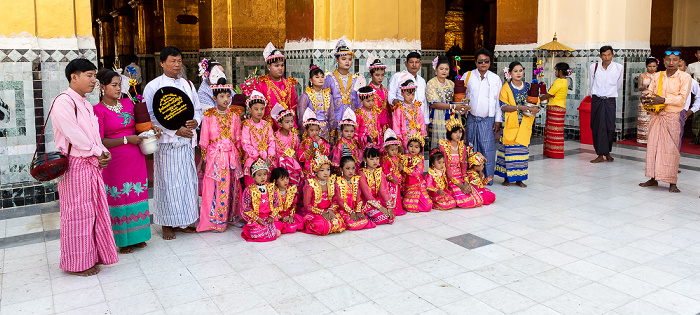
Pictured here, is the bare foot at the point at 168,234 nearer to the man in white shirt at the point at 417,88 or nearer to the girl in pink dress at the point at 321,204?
the girl in pink dress at the point at 321,204

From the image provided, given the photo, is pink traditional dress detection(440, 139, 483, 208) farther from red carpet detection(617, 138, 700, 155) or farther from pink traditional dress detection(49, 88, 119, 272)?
red carpet detection(617, 138, 700, 155)

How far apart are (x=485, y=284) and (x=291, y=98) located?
9.89 ft

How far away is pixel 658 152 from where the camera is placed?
693 cm

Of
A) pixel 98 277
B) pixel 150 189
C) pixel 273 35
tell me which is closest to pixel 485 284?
pixel 98 277

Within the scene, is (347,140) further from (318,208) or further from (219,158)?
(219,158)

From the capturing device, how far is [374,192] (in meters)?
5.77

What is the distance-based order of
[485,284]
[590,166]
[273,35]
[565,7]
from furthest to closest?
[273,35] → [565,7] → [590,166] → [485,284]

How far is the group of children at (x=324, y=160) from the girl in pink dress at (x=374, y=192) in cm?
1

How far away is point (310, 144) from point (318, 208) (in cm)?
79

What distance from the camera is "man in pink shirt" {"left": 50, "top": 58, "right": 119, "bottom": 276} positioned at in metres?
4.09

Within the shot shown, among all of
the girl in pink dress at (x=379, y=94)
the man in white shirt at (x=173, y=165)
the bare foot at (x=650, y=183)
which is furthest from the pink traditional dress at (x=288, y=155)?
the bare foot at (x=650, y=183)

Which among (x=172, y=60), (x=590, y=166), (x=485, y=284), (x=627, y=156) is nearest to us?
(x=485, y=284)

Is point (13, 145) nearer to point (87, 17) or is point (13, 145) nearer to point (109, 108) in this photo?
point (87, 17)

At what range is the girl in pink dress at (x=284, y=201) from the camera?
17.3 feet
